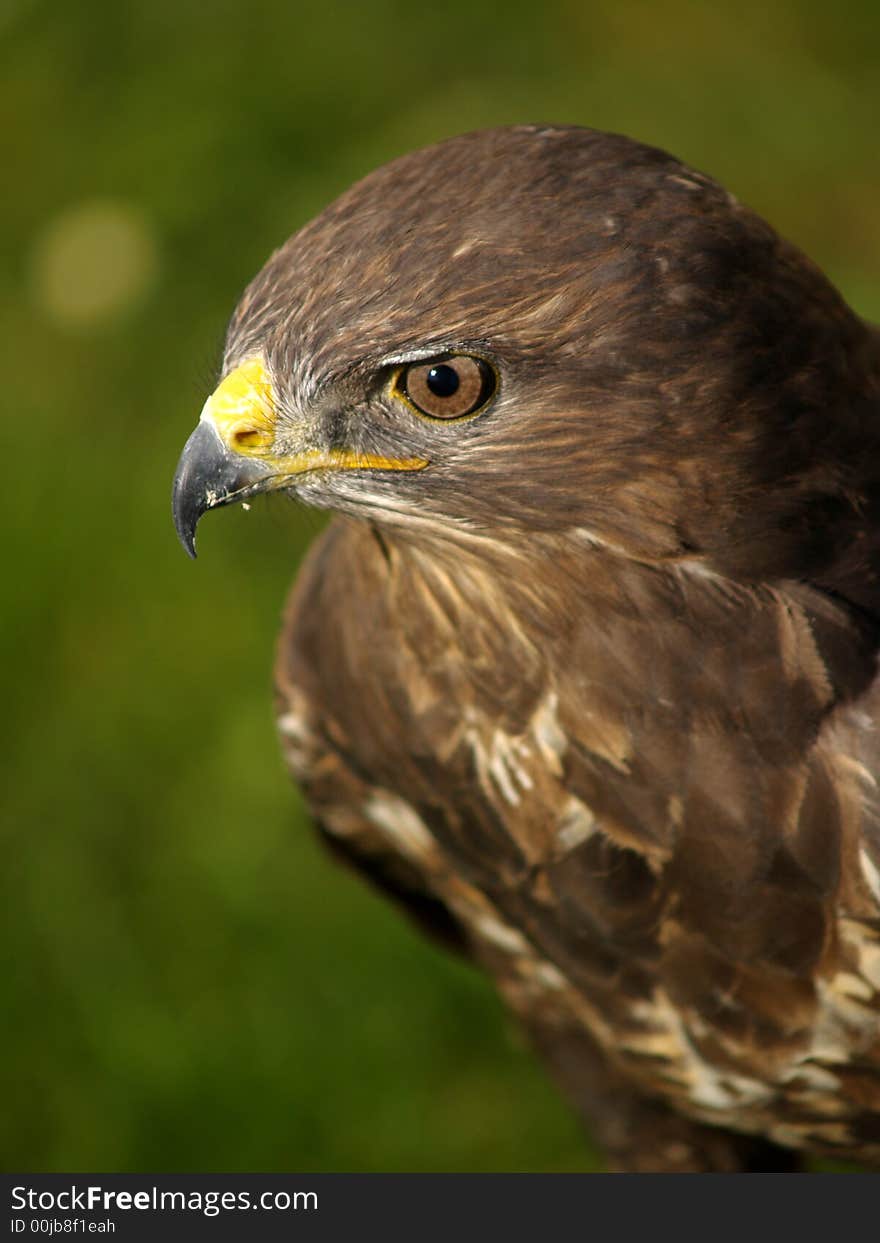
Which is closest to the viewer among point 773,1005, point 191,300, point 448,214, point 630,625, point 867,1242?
point 448,214

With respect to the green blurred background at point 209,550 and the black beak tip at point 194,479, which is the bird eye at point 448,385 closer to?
the black beak tip at point 194,479

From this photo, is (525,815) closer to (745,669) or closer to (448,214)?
(745,669)

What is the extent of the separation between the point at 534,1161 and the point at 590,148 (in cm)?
229

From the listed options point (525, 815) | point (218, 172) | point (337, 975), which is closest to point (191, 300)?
point (218, 172)

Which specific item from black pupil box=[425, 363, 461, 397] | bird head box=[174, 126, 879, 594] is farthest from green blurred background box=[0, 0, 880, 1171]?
black pupil box=[425, 363, 461, 397]

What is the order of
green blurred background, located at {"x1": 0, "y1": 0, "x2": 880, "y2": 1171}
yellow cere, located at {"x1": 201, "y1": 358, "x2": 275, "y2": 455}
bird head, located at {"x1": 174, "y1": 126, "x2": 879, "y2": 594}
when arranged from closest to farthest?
bird head, located at {"x1": 174, "y1": 126, "x2": 879, "y2": 594}
yellow cere, located at {"x1": 201, "y1": 358, "x2": 275, "y2": 455}
green blurred background, located at {"x1": 0, "y1": 0, "x2": 880, "y2": 1171}

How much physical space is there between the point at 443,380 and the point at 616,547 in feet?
0.91

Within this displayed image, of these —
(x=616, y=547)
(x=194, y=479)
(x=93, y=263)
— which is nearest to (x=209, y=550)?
(x=93, y=263)

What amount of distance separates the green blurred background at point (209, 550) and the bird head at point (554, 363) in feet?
1.08

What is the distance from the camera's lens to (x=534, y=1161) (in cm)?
346

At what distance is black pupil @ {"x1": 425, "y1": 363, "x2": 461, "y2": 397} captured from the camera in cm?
182

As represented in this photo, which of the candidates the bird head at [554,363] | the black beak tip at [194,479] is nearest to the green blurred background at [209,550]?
the black beak tip at [194,479]

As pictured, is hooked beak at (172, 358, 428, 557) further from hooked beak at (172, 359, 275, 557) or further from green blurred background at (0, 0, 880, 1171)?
green blurred background at (0, 0, 880, 1171)

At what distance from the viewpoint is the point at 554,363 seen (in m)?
1.79
